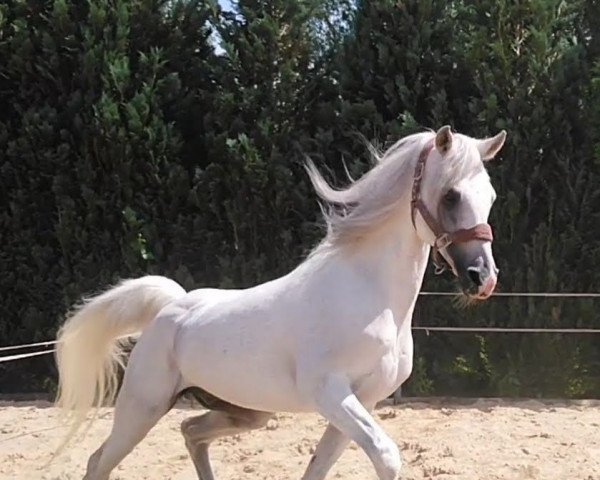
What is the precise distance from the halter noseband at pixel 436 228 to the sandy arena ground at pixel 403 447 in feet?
7.42

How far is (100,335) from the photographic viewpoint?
4234mm

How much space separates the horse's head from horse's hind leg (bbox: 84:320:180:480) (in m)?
1.28

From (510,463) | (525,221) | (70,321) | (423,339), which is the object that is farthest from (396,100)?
(70,321)

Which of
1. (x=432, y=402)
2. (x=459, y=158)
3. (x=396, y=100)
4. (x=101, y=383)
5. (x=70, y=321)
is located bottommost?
(x=432, y=402)

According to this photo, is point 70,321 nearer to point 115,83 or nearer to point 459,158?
point 459,158

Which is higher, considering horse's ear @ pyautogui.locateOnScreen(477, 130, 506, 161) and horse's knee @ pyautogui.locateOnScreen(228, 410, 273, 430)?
horse's ear @ pyautogui.locateOnScreen(477, 130, 506, 161)

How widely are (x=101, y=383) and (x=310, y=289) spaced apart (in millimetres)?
1481

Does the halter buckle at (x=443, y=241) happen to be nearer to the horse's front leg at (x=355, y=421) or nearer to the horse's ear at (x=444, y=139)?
the horse's ear at (x=444, y=139)

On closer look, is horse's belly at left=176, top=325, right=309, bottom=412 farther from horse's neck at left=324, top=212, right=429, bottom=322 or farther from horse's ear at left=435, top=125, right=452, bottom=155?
horse's ear at left=435, top=125, right=452, bottom=155

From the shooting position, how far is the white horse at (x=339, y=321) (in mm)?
3113

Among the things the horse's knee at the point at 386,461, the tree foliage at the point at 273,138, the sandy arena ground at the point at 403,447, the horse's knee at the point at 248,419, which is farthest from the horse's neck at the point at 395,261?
the tree foliage at the point at 273,138

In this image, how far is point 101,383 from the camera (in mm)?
4348

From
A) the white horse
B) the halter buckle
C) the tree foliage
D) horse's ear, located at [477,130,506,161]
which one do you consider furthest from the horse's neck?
the tree foliage

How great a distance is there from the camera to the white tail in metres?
4.16
